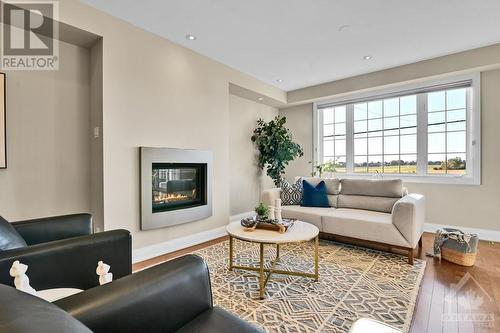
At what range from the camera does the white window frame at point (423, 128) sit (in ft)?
11.8

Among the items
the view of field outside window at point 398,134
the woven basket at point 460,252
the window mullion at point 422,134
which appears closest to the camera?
the woven basket at point 460,252

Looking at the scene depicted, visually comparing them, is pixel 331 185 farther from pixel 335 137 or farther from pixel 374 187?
pixel 335 137

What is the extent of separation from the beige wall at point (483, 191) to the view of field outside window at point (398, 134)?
25cm

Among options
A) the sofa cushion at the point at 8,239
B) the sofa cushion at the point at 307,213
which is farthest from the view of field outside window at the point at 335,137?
the sofa cushion at the point at 8,239

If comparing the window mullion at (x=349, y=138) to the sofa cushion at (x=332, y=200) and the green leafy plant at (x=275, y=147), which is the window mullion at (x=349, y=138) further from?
the sofa cushion at (x=332, y=200)

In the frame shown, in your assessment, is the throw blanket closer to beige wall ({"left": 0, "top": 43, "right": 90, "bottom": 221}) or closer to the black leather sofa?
the black leather sofa

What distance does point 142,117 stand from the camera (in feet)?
9.53

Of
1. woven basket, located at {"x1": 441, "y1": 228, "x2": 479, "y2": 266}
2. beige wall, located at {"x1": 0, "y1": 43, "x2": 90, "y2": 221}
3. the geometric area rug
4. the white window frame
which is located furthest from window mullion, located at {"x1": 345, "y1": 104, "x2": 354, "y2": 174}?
beige wall, located at {"x1": 0, "y1": 43, "x2": 90, "y2": 221}

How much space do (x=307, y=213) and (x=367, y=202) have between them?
2.93 ft

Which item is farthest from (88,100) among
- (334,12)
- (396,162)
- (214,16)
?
(396,162)

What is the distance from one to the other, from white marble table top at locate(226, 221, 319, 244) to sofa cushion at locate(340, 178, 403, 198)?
61.0 inches

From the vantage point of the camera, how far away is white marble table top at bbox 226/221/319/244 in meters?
2.10

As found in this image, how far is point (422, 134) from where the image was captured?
4.07m

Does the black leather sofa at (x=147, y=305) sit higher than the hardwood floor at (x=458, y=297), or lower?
higher
